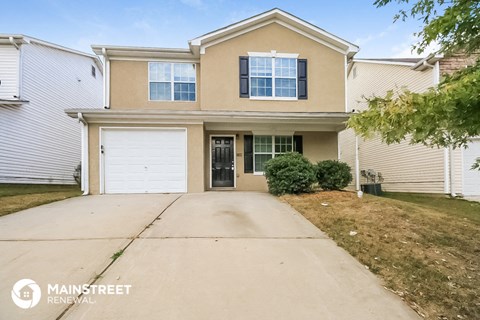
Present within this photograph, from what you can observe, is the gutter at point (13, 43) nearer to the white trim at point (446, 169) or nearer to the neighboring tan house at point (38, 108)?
the neighboring tan house at point (38, 108)

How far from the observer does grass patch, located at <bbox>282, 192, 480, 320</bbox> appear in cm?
Result: 293

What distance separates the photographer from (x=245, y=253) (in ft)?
13.2

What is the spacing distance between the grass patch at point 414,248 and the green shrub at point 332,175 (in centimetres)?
173

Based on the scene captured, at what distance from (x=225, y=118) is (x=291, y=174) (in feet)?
11.0

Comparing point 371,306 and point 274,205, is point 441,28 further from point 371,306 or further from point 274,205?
point 274,205

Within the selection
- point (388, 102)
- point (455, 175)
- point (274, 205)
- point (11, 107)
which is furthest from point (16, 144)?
point (455, 175)

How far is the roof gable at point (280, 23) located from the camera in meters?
10.8

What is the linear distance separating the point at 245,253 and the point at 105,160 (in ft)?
25.5

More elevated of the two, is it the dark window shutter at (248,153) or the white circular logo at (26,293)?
the dark window shutter at (248,153)

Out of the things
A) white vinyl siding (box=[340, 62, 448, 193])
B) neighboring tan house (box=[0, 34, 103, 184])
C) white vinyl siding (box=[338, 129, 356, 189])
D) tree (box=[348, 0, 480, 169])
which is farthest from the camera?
white vinyl siding (box=[338, 129, 356, 189])

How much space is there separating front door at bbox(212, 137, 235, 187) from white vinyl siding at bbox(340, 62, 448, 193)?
523 centimetres

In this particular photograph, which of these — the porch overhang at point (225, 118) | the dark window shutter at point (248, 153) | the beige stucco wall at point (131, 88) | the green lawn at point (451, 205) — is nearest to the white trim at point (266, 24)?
the beige stucco wall at point (131, 88)

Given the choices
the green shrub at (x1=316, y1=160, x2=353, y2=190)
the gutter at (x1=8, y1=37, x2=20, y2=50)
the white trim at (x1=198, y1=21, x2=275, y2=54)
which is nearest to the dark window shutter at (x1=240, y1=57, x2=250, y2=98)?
the white trim at (x1=198, y1=21, x2=275, y2=54)

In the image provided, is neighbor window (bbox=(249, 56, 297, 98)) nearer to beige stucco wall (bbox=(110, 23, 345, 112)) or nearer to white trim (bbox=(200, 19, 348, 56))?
beige stucco wall (bbox=(110, 23, 345, 112))
